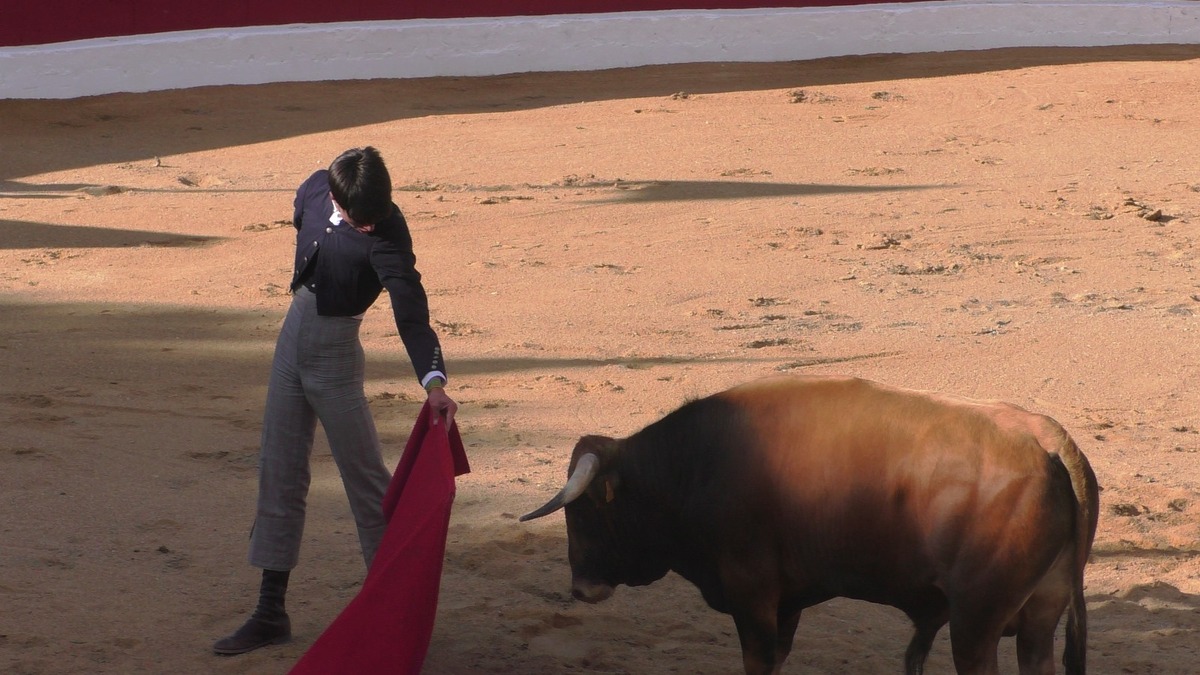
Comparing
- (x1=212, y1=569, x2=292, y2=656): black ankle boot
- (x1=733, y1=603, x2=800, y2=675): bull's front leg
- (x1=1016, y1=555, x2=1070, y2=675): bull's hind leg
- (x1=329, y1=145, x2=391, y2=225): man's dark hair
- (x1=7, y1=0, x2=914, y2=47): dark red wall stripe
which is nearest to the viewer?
(x1=1016, y1=555, x2=1070, y2=675): bull's hind leg

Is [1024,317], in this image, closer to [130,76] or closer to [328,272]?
[328,272]

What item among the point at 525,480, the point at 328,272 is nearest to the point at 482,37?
the point at 525,480

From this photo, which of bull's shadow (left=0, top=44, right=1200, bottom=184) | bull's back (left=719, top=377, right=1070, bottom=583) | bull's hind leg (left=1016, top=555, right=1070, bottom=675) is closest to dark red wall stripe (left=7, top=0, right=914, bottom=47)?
bull's shadow (left=0, top=44, right=1200, bottom=184)

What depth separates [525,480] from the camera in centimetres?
545

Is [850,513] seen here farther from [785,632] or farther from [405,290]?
[405,290]

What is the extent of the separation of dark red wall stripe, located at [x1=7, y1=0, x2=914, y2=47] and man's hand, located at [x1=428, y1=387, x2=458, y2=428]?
1229 centimetres

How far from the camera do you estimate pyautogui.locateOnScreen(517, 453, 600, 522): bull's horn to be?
367 cm

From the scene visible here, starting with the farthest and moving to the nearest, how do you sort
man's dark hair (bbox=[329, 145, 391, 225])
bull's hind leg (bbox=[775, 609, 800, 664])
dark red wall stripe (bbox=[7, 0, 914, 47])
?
dark red wall stripe (bbox=[7, 0, 914, 47])
bull's hind leg (bbox=[775, 609, 800, 664])
man's dark hair (bbox=[329, 145, 391, 225])

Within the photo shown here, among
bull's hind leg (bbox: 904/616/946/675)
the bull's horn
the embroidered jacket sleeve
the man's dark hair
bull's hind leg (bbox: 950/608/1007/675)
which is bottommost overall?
bull's hind leg (bbox: 904/616/946/675)

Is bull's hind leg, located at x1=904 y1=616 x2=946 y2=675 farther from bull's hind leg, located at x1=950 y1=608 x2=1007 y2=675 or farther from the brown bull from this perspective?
bull's hind leg, located at x1=950 y1=608 x2=1007 y2=675

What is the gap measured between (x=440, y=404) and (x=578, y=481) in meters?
0.42

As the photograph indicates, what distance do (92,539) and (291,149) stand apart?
798cm

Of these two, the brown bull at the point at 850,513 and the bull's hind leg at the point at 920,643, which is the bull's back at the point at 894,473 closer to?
the brown bull at the point at 850,513

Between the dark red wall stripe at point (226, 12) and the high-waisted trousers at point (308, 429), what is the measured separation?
1194 centimetres
